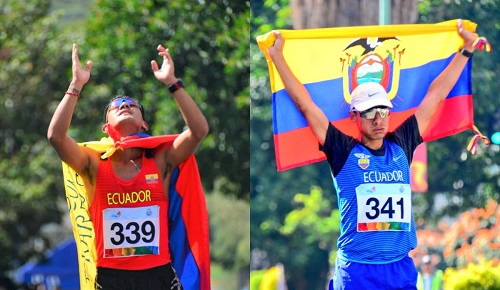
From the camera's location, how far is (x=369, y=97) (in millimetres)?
6656

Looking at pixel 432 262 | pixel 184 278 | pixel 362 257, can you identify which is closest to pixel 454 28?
pixel 362 257

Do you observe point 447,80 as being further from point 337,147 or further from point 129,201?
point 129,201

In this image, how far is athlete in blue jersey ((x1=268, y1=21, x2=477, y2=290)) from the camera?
6.44 meters

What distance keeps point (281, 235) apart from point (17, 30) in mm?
7485

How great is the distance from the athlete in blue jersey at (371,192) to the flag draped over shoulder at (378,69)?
32 centimetres

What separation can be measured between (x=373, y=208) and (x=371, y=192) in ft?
0.33

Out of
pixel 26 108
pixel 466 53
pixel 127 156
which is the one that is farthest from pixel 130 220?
pixel 26 108

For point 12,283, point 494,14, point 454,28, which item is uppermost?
point 494,14

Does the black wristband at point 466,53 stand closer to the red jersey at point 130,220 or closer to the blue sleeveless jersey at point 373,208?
the blue sleeveless jersey at point 373,208

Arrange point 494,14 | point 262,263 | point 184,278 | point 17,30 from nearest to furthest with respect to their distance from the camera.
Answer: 1. point 184,278
2. point 494,14
3. point 17,30
4. point 262,263

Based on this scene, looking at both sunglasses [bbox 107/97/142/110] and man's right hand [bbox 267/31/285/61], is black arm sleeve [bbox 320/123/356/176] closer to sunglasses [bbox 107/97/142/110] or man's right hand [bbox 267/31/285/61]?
man's right hand [bbox 267/31/285/61]

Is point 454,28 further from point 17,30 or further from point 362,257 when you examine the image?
point 17,30

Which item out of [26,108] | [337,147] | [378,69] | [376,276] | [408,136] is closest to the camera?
[376,276]

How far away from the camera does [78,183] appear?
7137mm
